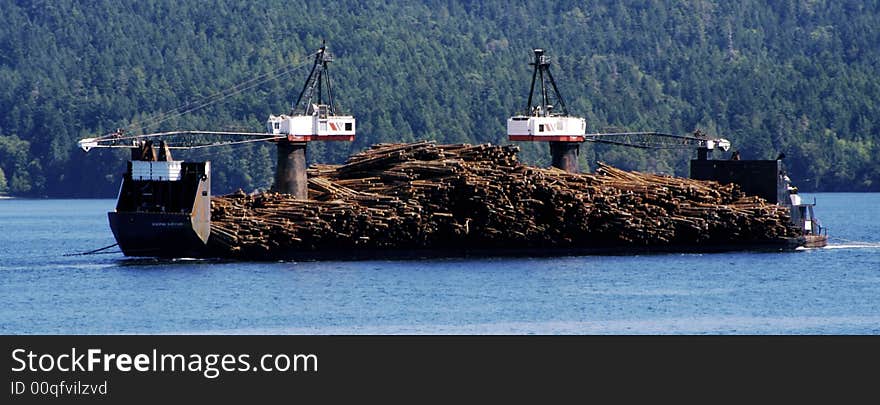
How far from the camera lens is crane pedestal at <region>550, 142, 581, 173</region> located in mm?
82500

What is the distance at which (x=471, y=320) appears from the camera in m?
52.8

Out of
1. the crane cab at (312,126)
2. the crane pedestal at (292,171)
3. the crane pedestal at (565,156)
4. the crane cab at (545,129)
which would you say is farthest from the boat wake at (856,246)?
the crane pedestal at (292,171)

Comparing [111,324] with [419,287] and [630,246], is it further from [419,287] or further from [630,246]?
[630,246]

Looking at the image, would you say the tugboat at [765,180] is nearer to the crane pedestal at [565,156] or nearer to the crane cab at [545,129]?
the crane pedestal at [565,156]

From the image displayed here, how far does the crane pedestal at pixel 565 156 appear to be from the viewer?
271 feet

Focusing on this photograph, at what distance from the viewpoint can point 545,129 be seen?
3231 inches

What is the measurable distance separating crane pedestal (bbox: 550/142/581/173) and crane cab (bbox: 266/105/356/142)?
33.9 feet

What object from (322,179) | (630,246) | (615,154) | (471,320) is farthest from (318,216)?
(615,154)

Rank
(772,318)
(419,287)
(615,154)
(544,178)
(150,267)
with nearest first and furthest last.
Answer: (772,318)
(419,287)
(150,267)
(544,178)
(615,154)

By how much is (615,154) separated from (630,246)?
110653 mm

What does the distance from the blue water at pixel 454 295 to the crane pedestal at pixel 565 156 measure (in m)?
8.79

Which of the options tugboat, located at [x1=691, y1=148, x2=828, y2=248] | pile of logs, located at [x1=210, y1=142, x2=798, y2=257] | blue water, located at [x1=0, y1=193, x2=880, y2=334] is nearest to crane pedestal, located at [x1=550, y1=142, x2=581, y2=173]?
pile of logs, located at [x1=210, y1=142, x2=798, y2=257]

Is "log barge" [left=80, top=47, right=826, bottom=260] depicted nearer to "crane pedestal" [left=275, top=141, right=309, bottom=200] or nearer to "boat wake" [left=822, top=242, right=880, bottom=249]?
"crane pedestal" [left=275, top=141, right=309, bottom=200]

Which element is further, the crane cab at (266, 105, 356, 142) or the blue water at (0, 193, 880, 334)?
the crane cab at (266, 105, 356, 142)
